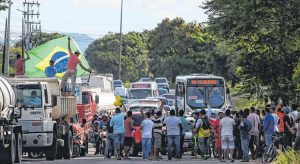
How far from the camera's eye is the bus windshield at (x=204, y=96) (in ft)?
164

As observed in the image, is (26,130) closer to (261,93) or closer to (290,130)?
(290,130)

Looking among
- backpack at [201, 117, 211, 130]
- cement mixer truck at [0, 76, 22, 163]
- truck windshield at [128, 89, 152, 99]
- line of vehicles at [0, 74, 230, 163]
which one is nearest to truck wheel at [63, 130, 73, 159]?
line of vehicles at [0, 74, 230, 163]

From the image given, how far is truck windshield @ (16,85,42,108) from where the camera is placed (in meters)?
30.5

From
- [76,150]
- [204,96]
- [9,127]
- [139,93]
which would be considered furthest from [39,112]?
[139,93]

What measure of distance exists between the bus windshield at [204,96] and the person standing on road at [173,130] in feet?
51.0

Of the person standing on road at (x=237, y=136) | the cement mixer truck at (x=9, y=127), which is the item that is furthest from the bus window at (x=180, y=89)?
the cement mixer truck at (x=9, y=127)

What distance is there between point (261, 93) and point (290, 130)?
14555 millimetres

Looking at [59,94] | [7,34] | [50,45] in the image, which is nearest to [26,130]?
[59,94]

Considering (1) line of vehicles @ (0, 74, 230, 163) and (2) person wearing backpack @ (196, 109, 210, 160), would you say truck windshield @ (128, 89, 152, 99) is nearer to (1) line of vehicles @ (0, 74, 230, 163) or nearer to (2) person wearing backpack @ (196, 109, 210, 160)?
(1) line of vehicles @ (0, 74, 230, 163)

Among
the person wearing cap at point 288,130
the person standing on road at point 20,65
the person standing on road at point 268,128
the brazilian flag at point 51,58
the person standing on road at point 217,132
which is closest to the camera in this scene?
the person wearing cap at point 288,130

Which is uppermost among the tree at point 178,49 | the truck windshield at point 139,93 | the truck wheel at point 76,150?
the tree at point 178,49

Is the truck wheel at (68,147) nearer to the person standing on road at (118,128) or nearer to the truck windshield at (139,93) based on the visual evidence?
the person standing on road at (118,128)

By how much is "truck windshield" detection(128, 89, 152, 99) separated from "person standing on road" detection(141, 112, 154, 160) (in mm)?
37649

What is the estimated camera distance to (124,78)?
477 feet
